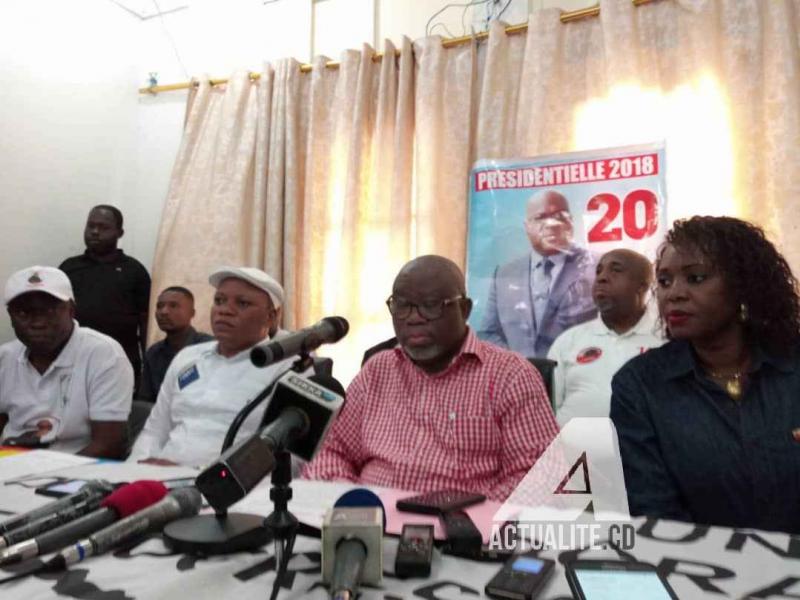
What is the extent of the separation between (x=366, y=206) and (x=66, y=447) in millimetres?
2065

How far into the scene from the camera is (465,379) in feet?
5.37

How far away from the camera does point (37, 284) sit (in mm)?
2193

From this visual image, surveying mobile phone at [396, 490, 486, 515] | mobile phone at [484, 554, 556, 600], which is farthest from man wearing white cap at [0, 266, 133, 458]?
mobile phone at [484, 554, 556, 600]

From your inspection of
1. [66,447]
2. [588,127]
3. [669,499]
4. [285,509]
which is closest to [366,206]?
[588,127]

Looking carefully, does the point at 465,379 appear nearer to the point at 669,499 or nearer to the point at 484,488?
the point at 484,488

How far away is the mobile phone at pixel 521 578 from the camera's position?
77 cm

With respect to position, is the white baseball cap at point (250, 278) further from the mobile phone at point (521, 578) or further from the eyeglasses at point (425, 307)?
the mobile phone at point (521, 578)

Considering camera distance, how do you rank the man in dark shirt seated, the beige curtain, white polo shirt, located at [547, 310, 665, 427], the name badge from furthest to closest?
1. the man in dark shirt seated
2. the beige curtain
3. white polo shirt, located at [547, 310, 665, 427]
4. the name badge

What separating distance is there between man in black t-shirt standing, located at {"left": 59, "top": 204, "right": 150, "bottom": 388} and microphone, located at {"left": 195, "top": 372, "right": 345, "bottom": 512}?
321cm

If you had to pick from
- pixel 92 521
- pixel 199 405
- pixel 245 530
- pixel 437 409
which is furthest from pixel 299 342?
pixel 199 405

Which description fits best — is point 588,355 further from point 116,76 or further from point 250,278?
point 116,76

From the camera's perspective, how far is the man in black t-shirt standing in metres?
3.80

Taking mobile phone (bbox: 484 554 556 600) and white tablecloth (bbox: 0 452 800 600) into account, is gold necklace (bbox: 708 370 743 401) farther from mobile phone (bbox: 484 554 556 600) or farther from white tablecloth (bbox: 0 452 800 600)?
mobile phone (bbox: 484 554 556 600)

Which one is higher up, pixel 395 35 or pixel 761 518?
pixel 395 35
